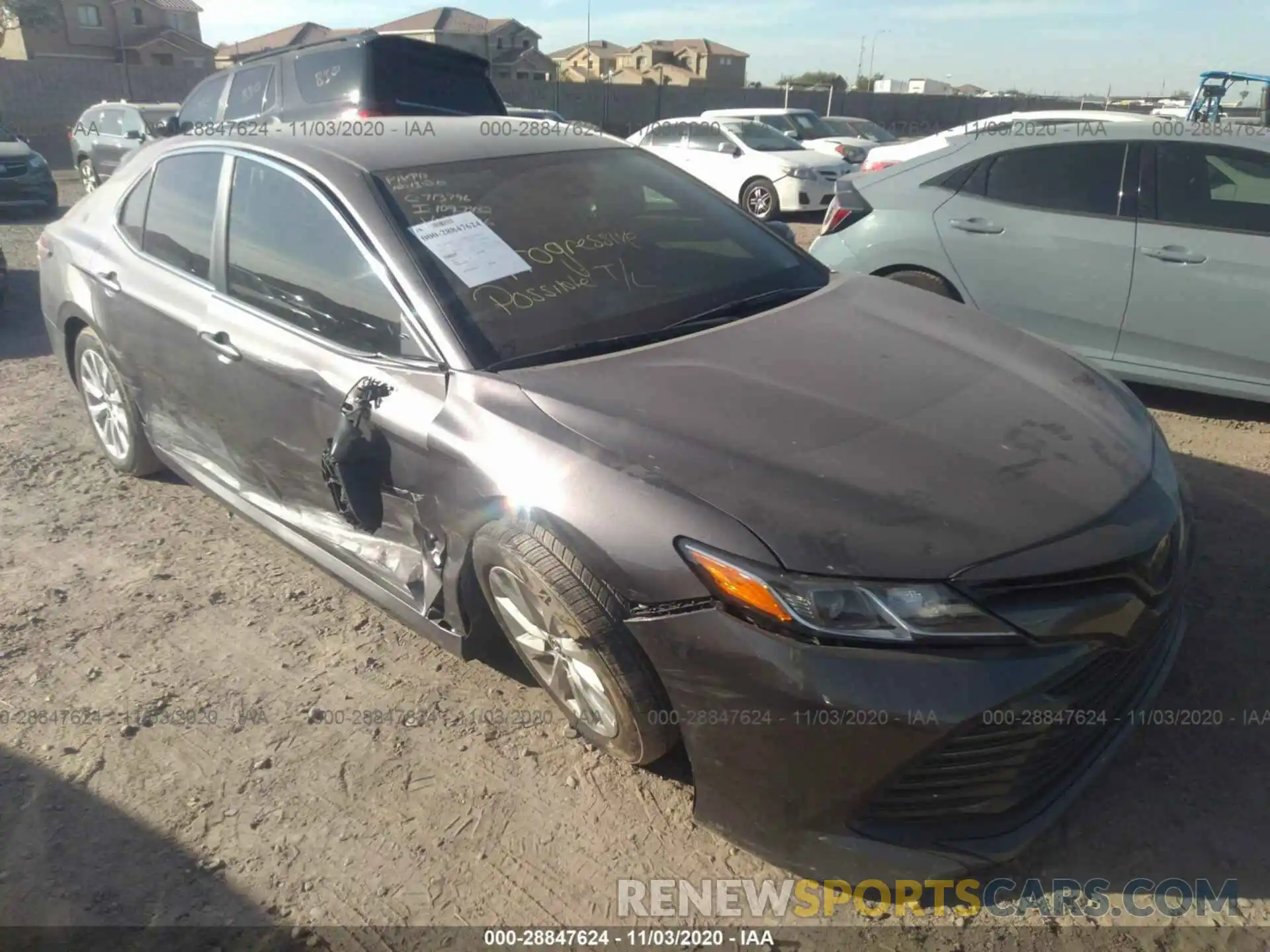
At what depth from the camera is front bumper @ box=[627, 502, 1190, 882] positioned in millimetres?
1873

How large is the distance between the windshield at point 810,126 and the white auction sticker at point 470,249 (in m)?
16.1

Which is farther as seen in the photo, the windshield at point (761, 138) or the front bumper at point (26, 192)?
the windshield at point (761, 138)

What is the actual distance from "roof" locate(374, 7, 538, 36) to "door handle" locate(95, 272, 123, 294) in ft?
179

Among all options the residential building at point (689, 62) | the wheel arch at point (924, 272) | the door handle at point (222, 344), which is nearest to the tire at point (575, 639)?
the door handle at point (222, 344)

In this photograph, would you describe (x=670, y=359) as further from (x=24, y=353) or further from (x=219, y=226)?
(x=24, y=353)

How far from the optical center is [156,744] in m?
2.73

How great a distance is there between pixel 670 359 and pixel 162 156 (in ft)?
8.47

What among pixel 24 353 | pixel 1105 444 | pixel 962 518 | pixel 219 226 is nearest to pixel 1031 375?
pixel 1105 444

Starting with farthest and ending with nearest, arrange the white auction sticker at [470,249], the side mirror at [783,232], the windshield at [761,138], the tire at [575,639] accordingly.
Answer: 1. the windshield at [761,138]
2. the side mirror at [783,232]
3. the white auction sticker at [470,249]
4. the tire at [575,639]

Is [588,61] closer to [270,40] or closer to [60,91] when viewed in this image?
[270,40]

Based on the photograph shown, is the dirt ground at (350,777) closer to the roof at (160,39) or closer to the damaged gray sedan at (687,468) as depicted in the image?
the damaged gray sedan at (687,468)

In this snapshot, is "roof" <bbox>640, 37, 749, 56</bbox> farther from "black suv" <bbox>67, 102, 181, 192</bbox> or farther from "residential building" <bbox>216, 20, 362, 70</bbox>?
"black suv" <bbox>67, 102, 181, 192</bbox>

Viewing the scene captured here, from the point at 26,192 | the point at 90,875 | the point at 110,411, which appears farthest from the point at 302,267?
the point at 26,192

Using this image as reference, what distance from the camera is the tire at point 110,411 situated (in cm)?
405
